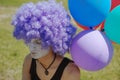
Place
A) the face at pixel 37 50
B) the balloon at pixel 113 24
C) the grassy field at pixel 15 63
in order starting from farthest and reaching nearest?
the grassy field at pixel 15 63, the face at pixel 37 50, the balloon at pixel 113 24

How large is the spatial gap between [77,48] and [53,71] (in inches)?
15.3

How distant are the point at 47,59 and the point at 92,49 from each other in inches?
18.5

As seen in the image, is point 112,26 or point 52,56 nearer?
point 112,26

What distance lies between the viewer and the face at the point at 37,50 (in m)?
3.03

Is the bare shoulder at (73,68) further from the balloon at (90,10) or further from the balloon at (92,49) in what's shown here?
the balloon at (90,10)

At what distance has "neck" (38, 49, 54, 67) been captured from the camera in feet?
10.2

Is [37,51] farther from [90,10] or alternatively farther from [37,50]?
[90,10]

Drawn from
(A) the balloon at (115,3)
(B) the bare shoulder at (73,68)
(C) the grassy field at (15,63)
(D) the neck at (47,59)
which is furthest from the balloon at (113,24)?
(C) the grassy field at (15,63)

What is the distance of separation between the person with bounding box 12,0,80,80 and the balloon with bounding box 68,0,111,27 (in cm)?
9

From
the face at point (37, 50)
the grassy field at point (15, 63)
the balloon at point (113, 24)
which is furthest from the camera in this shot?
the grassy field at point (15, 63)

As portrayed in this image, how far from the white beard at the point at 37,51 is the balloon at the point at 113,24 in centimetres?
53

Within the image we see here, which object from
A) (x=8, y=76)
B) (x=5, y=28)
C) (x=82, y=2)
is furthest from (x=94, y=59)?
(x=5, y=28)

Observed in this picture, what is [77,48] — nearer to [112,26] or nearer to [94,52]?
[94,52]

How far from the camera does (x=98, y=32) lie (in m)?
2.91
